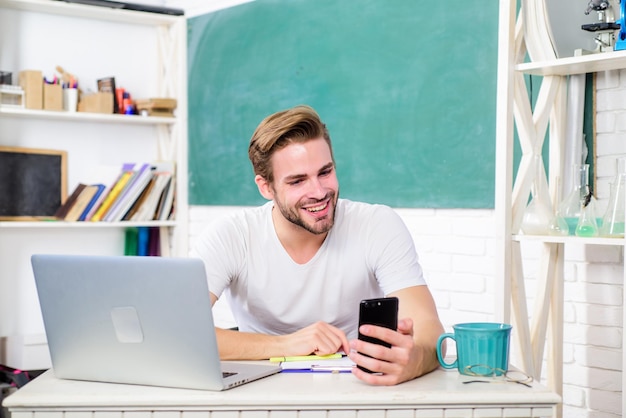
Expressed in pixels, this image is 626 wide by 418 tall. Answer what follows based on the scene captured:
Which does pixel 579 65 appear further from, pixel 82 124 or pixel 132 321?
pixel 82 124

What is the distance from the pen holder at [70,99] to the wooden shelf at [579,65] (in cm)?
253

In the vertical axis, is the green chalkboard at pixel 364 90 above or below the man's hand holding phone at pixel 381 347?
above

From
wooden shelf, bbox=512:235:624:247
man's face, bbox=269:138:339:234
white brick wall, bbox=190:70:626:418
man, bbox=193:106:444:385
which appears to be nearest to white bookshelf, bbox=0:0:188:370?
white brick wall, bbox=190:70:626:418

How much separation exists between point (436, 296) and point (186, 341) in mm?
1901

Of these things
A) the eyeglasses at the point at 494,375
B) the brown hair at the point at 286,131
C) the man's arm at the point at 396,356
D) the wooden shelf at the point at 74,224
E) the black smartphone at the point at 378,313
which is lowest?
the eyeglasses at the point at 494,375

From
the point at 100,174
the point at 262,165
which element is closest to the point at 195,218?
the point at 100,174

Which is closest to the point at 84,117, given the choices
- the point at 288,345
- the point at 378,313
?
the point at 288,345

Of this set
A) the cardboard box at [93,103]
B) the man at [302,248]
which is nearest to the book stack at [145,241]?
the cardboard box at [93,103]

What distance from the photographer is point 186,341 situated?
157cm

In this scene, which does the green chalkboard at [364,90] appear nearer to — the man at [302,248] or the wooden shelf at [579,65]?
the wooden shelf at [579,65]

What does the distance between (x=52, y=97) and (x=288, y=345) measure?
2.80 meters

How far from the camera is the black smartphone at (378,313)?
5.34ft

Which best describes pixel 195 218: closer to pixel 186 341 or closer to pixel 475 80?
pixel 475 80

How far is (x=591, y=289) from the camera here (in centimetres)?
282
